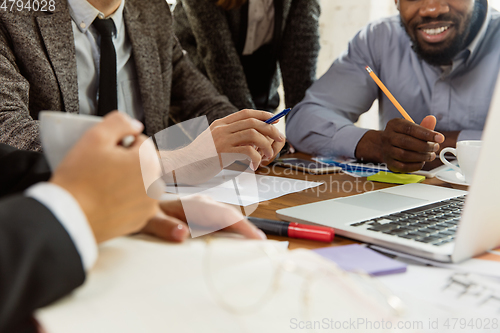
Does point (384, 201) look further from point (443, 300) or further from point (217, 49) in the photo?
point (217, 49)

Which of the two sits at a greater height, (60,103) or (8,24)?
(8,24)

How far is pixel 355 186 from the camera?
29.7 inches

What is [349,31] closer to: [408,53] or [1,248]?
[408,53]

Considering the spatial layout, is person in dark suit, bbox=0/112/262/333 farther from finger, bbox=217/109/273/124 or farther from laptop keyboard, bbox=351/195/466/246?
finger, bbox=217/109/273/124

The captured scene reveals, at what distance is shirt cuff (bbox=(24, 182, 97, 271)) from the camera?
10.6 inches

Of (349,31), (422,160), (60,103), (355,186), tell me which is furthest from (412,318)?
(349,31)

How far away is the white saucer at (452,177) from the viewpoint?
760mm

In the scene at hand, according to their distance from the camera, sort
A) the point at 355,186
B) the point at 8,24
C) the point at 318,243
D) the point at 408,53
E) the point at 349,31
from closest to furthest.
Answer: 1. the point at 318,243
2. the point at 355,186
3. the point at 8,24
4. the point at 408,53
5. the point at 349,31

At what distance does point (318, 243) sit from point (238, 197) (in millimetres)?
221

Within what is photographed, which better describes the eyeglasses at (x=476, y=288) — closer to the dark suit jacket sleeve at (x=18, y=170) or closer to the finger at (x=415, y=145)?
the dark suit jacket sleeve at (x=18, y=170)

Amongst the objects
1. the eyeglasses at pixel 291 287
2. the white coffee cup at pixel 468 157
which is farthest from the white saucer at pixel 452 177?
the eyeglasses at pixel 291 287

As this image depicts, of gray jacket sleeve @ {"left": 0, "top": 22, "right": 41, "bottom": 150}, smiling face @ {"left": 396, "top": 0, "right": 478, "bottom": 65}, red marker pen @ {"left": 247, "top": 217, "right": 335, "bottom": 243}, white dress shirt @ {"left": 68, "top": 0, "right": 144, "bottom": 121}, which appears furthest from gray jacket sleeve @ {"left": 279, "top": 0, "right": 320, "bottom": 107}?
red marker pen @ {"left": 247, "top": 217, "right": 335, "bottom": 243}

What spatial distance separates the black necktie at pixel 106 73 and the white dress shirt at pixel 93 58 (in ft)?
0.07

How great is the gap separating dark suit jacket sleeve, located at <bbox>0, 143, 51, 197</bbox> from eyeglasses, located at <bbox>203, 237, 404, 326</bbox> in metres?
0.18
